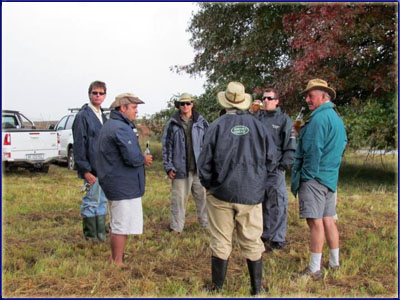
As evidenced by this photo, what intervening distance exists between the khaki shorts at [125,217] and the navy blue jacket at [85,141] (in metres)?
0.93

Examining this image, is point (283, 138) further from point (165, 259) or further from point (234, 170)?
point (165, 259)

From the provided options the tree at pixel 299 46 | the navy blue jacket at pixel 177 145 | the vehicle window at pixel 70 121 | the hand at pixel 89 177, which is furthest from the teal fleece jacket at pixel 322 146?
the vehicle window at pixel 70 121

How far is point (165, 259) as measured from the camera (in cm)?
501

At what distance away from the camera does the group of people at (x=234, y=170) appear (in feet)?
13.0

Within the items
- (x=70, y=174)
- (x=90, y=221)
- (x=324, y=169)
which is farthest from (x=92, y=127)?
(x=70, y=174)

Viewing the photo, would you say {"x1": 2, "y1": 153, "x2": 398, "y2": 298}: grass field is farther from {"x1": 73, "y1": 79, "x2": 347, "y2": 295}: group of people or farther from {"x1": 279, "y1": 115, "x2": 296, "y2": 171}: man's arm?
{"x1": 279, "y1": 115, "x2": 296, "y2": 171}: man's arm

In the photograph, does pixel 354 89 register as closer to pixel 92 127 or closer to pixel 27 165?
pixel 92 127

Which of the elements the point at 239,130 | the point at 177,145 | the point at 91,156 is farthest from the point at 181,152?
the point at 239,130

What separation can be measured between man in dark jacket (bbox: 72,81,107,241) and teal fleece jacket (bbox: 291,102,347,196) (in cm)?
244

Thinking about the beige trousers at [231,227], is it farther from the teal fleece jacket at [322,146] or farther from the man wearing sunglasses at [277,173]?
the man wearing sunglasses at [277,173]

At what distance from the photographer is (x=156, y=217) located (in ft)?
23.0

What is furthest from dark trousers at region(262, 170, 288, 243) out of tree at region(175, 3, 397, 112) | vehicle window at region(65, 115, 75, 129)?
vehicle window at region(65, 115, 75, 129)

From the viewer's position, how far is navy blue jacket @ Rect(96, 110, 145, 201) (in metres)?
4.55

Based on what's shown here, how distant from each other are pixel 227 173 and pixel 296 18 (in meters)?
7.68
